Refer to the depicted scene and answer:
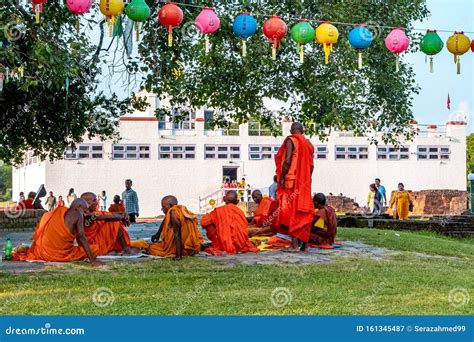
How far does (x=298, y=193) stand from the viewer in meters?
11.1

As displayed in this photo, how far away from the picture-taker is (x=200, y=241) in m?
10.8

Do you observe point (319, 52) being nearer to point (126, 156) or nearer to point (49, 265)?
point (49, 265)

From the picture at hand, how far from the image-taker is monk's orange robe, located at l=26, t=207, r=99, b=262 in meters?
9.84

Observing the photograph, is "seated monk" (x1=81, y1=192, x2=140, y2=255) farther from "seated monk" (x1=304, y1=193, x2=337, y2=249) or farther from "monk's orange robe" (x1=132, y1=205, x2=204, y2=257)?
"seated monk" (x1=304, y1=193, x2=337, y2=249)

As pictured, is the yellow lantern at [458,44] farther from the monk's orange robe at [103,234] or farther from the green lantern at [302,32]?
the monk's orange robe at [103,234]

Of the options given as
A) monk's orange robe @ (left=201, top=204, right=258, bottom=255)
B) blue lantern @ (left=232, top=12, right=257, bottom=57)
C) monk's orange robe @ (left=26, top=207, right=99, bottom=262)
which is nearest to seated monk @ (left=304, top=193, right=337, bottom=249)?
monk's orange robe @ (left=201, top=204, right=258, bottom=255)

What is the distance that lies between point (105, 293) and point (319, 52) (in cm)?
833

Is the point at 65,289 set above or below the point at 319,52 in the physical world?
below

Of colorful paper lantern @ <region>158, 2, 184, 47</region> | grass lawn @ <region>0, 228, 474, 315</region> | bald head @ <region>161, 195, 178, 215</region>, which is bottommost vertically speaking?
grass lawn @ <region>0, 228, 474, 315</region>

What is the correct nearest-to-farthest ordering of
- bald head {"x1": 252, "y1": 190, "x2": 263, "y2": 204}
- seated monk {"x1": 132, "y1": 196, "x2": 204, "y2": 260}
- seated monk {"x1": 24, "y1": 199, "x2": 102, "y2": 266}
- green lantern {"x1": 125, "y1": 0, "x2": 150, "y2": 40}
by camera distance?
seated monk {"x1": 24, "y1": 199, "x2": 102, "y2": 266} → green lantern {"x1": 125, "y1": 0, "x2": 150, "y2": 40} → seated monk {"x1": 132, "y1": 196, "x2": 204, "y2": 260} → bald head {"x1": 252, "y1": 190, "x2": 263, "y2": 204}

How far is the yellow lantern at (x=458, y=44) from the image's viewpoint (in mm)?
11047

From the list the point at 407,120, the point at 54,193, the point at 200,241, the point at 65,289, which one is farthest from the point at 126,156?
the point at 65,289

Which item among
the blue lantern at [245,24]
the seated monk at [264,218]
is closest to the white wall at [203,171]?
the seated monk at [264,218]

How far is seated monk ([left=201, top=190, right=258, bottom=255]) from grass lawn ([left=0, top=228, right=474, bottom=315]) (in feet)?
3.45
